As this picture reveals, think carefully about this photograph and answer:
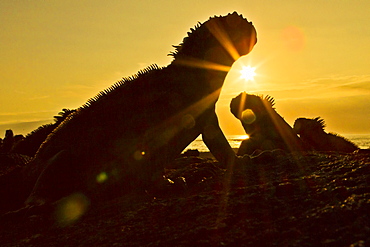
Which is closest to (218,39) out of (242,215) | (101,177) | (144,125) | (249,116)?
(144,125)

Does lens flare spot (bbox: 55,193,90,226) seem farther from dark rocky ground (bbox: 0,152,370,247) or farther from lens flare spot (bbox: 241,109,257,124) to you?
lens flare spot (bbox: 241,109,257,124)

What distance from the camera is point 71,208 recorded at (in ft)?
16.0

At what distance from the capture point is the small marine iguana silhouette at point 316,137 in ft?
33.2

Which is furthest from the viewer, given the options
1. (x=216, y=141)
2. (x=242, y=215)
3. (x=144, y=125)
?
(x=216, y=141)

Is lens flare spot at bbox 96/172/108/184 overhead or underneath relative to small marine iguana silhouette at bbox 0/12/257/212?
underneath

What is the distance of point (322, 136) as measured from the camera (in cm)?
1038

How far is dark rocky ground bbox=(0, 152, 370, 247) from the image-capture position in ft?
7.82

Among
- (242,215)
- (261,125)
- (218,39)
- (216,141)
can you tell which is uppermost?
(218,39)

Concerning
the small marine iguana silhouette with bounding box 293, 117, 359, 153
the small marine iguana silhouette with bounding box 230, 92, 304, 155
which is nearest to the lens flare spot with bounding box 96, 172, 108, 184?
the small marine iguana silhouette with bounding box 230, 92, 304, 155

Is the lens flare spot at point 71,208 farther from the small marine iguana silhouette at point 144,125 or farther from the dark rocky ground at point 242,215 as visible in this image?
the small marine iguana silhouette at point 144,125

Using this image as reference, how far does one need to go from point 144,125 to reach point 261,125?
15.8ft

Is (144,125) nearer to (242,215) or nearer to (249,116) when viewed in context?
(242,215)

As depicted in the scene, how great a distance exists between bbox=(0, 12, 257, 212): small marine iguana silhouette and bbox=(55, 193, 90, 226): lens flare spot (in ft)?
0.87

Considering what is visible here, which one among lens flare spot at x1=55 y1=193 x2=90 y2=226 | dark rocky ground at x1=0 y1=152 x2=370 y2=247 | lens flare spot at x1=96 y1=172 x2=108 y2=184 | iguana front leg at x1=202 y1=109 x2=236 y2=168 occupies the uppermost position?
iguana front leg at x1=202 y1=109 x2=236 y2=168
